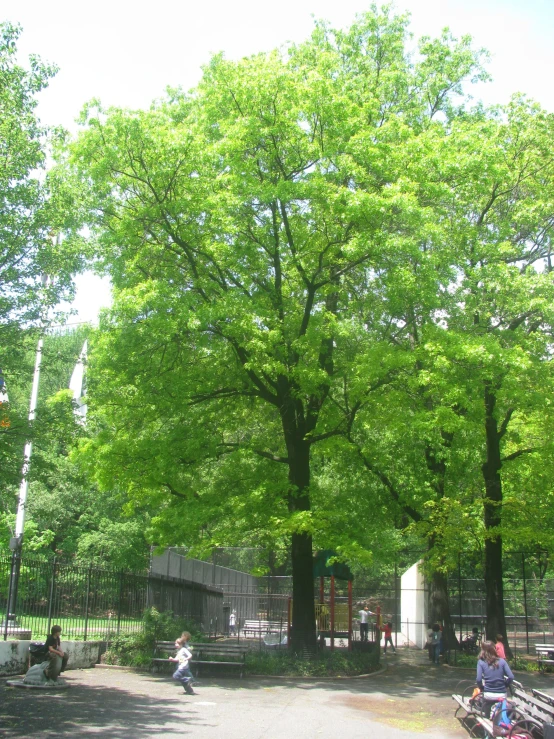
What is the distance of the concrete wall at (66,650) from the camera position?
14.6 metres

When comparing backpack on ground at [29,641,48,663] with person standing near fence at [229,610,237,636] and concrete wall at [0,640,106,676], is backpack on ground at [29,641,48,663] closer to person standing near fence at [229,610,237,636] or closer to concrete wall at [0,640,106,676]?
concrete wall at [0,640,106,676]

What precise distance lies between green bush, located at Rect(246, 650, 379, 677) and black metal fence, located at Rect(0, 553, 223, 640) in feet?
13.3

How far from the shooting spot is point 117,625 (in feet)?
67.9

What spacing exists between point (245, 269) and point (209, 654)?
10.4 meters

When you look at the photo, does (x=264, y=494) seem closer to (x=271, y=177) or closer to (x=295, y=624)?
(x=295, y=624)

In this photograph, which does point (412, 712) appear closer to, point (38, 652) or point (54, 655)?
point (54, 655)

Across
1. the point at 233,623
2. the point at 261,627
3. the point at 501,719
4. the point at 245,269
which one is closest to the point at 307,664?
the point at 501,719

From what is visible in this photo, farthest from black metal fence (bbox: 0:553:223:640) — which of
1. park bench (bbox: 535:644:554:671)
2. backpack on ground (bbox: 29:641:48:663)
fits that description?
park bench (bbox: 535:644:554:671)

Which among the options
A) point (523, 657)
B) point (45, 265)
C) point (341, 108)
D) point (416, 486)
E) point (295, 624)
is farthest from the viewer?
point (523, 657)

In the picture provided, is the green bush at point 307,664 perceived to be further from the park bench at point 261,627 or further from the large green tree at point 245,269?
the park bench at point 261,627

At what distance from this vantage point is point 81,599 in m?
20.2

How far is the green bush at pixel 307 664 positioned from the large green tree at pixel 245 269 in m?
0.88

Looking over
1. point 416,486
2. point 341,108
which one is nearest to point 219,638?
point 416,486

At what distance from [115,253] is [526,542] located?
46.4 feet
